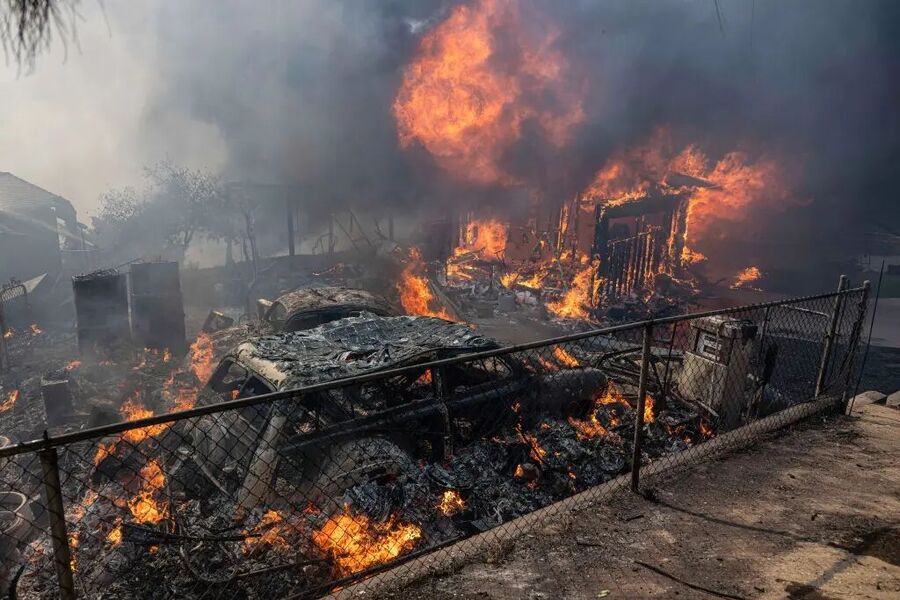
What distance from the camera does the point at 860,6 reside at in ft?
76.6

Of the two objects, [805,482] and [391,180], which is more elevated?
[391,180]

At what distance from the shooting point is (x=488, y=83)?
75.3 feet

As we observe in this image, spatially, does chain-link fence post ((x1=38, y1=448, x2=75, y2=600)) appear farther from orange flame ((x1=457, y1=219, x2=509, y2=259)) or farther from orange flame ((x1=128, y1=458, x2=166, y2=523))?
orange flame ((x1=457, y1=219, x2=509, y2=259))

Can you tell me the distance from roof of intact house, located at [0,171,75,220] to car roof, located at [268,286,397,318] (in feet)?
87.1

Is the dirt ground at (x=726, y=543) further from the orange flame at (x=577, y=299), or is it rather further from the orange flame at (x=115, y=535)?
the orange flame at (x=577, y=299)

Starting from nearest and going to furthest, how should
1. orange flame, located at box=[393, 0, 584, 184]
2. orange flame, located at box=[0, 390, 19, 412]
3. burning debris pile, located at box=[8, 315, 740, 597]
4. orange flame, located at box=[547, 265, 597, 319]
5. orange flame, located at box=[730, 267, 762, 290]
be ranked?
burning debris pile, located at box=[8, 315, 740, 597]
orange flame, located at box=[0, 390, 19, 412]
orange flame, located at box=[547, 265, 597, 319]
orange flame, located at box=[730, 267, 762, 290]
orange flame, located at box=[393, 0, 584, 184]

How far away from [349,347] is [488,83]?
20.5 m

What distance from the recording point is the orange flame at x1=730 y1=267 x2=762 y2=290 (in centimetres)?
2203

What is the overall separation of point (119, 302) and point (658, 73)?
23707 millimetres

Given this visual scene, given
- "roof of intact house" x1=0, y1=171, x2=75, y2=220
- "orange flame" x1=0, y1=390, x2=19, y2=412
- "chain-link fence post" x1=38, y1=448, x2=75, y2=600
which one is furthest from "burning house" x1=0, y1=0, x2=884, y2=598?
"roof of intact house" x1=0, y1=171, x2=75, y2=220

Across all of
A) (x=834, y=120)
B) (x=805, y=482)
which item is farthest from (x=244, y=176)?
(x=834, y=120)

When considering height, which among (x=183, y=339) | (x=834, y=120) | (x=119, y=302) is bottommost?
(x=183, y=339)

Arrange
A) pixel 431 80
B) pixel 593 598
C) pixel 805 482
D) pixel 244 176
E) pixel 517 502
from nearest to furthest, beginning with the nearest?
pixel 593 598, pixel 805 482, pixel 517 502, pixel 431 80, pixel 244 176

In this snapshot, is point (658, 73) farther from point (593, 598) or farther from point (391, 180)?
point (593, 598)
